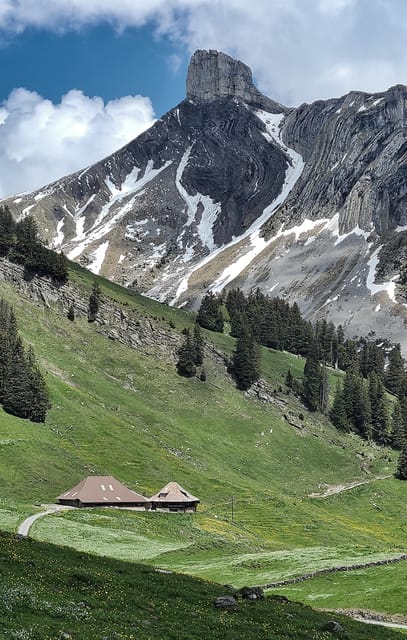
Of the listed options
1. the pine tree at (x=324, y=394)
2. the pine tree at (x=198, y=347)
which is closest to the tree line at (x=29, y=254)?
the pine tree at (x=198, y=347)

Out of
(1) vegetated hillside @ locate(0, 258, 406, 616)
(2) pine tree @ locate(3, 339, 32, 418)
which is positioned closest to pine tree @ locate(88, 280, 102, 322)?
(1) vegetated hillside @ locate(0, 258, 406, 616)

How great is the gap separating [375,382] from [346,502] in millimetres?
65435

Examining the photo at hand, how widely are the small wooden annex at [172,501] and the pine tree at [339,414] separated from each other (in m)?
77.7

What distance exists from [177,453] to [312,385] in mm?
58402

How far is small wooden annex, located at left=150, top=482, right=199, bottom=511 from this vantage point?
275 feet

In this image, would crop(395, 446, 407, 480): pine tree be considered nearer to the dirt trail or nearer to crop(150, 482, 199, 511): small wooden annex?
the dirt trail

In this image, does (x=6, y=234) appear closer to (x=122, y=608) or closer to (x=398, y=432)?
(x=398, y=432)

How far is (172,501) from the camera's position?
84.2 metres

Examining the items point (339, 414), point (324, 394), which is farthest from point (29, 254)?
point (339, 414)

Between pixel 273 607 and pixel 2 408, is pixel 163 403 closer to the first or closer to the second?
pixel 2 408

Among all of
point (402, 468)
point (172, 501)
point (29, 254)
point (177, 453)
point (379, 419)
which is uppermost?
point (29, 254)

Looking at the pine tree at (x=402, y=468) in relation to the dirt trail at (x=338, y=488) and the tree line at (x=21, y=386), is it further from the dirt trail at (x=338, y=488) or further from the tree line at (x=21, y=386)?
the tree line at (x=21, y=386)

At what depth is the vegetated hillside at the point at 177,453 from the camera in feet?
197

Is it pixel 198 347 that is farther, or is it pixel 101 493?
pixel 198 347
